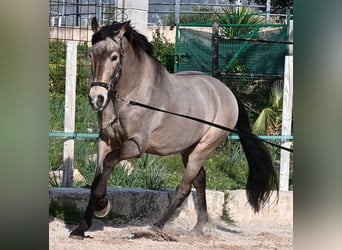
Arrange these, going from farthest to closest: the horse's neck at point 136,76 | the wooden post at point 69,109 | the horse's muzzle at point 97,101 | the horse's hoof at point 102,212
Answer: the wooden post at point 69,109
the horse's hoof at point 102,212
the horse's neck at point 136,76
the horse's muzzle at point 97,101

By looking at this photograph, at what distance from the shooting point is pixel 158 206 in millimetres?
6523

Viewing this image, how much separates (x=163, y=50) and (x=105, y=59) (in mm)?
468

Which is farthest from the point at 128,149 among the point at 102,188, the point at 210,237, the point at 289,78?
the point at 289,78

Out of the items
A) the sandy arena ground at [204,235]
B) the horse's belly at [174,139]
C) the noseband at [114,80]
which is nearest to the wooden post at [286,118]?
the sandy arena ground at [204,235]

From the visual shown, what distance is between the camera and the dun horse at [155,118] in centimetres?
602

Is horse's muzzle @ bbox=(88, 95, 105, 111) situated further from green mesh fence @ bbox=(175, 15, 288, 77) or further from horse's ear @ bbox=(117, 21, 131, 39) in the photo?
green mesh fence @ bbox=(175, 15, 288, 77)

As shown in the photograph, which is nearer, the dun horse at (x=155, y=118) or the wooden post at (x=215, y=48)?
the dun horse at (x=155, y=118)

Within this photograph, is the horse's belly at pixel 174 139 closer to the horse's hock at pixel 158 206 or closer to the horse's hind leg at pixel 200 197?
the horse's hind leg at pixel 200 197

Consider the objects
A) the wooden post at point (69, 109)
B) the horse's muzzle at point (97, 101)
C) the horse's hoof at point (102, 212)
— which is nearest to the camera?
the horse's muzzle at point (97, 101)

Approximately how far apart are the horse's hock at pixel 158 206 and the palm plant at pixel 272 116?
0.45 m

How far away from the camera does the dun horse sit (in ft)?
19.7
